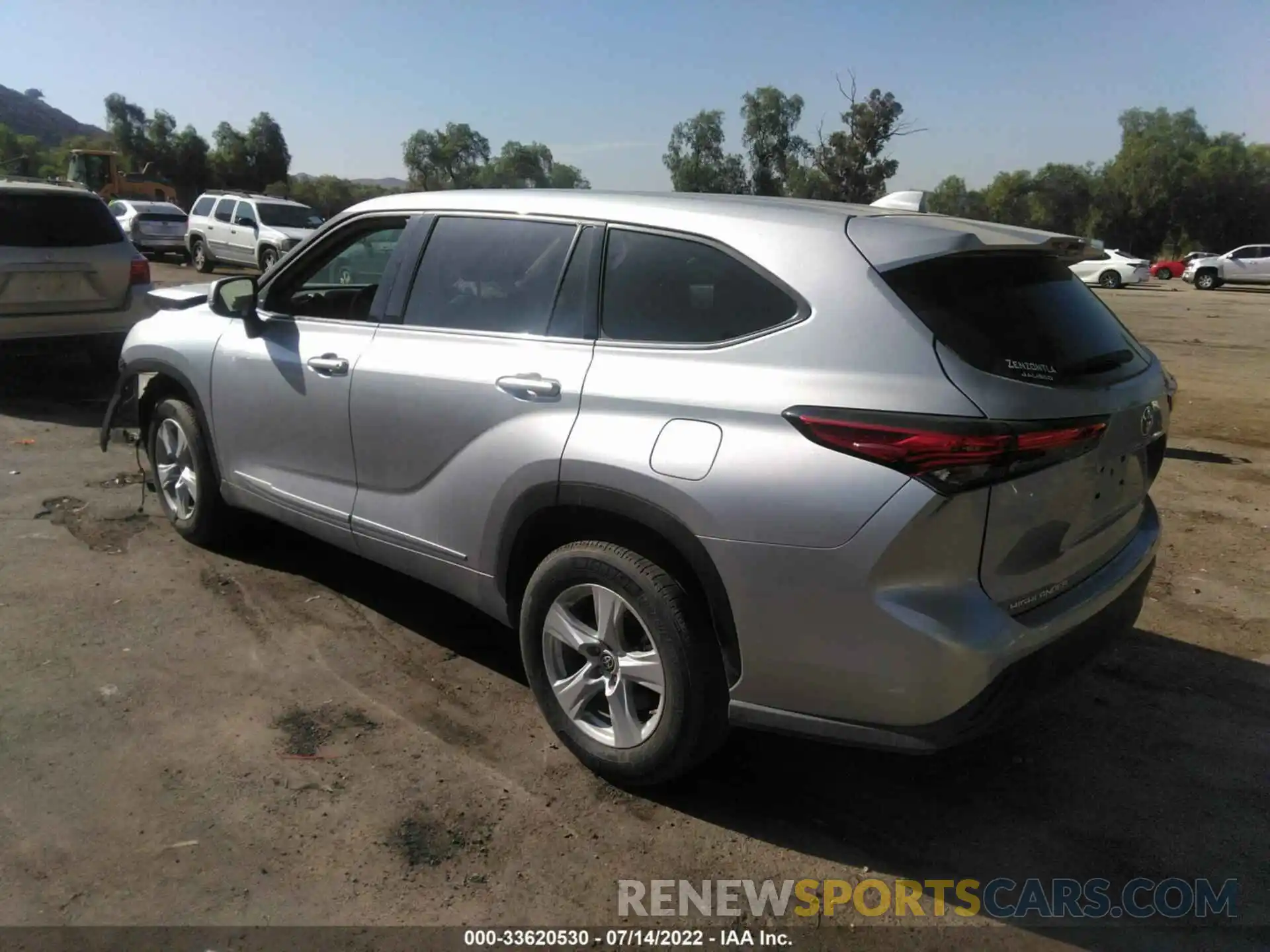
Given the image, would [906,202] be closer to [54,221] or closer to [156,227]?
[54,221]

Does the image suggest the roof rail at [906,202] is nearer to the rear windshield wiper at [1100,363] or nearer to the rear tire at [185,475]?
the rear windshield wiper at [1100,363]

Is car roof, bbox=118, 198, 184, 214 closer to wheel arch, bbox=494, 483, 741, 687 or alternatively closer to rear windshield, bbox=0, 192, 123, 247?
rear windshield, bbox=0, 192, 123, 247

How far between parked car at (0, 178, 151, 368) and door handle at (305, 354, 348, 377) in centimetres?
577

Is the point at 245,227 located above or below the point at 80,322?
above

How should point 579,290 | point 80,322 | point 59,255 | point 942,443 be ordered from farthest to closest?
point 80,322
point 59,255
point 579,290
point 942,443

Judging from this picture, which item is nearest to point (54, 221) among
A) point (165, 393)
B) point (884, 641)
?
point (165, 393)

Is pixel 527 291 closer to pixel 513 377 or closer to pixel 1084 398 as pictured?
pixel 513 377

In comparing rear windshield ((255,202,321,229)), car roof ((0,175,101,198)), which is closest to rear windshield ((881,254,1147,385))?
car roof ((0,175,101,198))

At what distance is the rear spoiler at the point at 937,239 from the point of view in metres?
2.78

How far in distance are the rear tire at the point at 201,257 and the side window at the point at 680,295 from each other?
900 inches

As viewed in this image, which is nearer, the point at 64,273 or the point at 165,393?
the point at 165,393

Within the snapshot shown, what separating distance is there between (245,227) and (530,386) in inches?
819

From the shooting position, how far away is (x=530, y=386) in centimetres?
332

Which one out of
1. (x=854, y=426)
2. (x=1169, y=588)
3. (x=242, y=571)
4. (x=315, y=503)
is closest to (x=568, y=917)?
(x=854, y=426)
